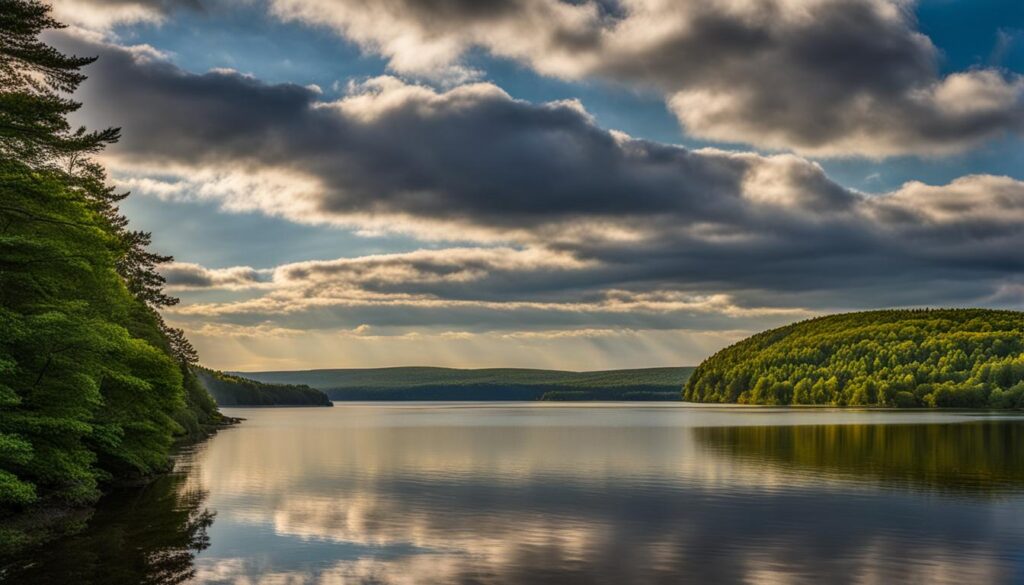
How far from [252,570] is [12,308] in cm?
1557

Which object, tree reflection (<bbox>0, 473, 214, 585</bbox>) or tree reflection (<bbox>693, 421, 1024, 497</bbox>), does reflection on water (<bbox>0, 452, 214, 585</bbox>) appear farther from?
tree reflection (<bbox>693, 421, 1024, 497</bbox>)

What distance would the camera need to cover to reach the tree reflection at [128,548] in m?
29.7

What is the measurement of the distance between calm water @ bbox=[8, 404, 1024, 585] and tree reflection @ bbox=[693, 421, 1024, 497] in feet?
1.48

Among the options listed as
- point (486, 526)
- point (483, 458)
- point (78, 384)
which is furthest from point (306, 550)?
point (483, 458)

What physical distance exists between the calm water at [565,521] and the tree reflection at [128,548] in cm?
12

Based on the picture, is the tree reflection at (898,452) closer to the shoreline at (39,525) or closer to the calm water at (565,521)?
the calm water at (565,521)

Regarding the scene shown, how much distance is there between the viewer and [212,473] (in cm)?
6719

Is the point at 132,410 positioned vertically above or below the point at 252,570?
above

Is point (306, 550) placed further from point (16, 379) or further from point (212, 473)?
point (212, 473)

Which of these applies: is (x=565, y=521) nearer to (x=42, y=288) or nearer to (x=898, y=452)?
(x=42, y=288)

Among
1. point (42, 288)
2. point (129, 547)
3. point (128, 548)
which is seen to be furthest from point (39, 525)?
point (42, 288)

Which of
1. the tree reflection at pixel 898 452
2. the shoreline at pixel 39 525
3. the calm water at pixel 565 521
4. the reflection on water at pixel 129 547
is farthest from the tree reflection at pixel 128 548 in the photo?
the tree reflection at pixel 898 452

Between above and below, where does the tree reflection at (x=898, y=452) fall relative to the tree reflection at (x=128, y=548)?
above

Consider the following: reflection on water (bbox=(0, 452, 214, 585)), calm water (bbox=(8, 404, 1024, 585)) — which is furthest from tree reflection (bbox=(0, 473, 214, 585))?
calm water (bbox=(8, 404, 1024, 585))
